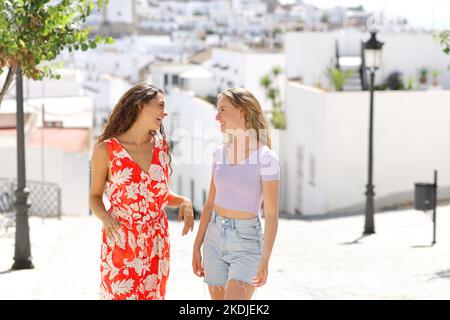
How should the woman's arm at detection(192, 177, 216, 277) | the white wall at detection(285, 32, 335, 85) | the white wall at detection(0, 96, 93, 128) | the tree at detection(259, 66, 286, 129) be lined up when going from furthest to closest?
the tree at detection(259, 66, 286, 129), the white wall at detection(285, 32, 335, 85), the white wall at detection(0, 96, 93, 128), the woman's arm at detection(192, 177, 216, 277)

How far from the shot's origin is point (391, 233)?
1580 cm

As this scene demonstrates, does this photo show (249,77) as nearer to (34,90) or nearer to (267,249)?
(34,90)

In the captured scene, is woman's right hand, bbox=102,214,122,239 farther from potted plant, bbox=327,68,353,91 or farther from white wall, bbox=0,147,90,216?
potted plant, bbox=327,68,353,91

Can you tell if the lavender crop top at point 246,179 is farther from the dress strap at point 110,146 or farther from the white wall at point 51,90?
the white wall at point 51,90

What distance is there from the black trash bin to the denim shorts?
9.05 m

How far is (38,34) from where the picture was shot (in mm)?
8273

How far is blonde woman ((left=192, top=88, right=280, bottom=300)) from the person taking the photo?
507 cm

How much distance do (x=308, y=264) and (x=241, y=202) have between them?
6736 mm

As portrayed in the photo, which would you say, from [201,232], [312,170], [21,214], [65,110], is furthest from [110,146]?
[65,110]

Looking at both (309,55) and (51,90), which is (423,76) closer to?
(309,55)

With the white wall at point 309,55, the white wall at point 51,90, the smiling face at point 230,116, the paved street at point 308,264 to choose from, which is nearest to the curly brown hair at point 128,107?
the smiling face at point 230,116

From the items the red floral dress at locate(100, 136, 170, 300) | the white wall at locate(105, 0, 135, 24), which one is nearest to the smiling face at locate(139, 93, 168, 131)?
the red floral dress at locate(100, 136, 170, 300)
